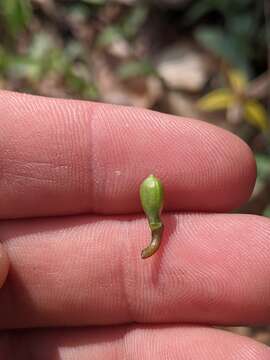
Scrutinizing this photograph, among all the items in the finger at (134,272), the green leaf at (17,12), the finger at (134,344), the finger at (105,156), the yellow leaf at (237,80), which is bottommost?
the finger at (134,344)

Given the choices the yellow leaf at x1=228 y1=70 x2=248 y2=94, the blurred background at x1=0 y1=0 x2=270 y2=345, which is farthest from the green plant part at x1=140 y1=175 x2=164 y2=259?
the yellow leaf at x1=228 y1=70 x2=248 y2=94

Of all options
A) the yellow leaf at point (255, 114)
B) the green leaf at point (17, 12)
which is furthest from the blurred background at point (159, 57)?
the green leaf at point (17, 12)

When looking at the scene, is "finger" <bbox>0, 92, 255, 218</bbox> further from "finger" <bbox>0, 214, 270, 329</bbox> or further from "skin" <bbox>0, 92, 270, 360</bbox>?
"finger" <bbox>0, 214, 270, 329</bbox>

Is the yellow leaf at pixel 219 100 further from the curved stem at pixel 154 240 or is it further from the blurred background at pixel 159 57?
the curved stem at pixel 154 240

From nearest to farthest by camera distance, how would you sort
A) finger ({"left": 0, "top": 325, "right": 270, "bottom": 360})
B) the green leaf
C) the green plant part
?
the green plant part → finger ({"left": 0, "top": 325, "right": 270, "bottom": 360}) → the green leaf

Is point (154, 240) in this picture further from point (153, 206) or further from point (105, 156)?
point (105, 156)

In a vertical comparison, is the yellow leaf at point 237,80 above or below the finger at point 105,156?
above
